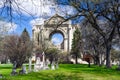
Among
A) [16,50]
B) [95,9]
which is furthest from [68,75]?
[16,50]

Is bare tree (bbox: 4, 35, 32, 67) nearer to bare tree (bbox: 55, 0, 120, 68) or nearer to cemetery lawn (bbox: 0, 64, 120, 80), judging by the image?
bare tree (bbox: 55, 0, 120, 68)

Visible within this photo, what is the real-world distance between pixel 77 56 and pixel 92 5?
8357 centimetres

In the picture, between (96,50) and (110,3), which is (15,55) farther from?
(110,3)

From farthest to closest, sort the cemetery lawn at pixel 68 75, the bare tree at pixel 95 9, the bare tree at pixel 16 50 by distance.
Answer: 1. the bare tree at pixel 16 50
2. the bare tree at pixel 95 9
3. the cemetery lawn at pixel 68 75

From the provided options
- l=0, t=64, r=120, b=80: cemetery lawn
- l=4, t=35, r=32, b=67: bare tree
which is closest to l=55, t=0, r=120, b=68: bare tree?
l=0, t=64, r=120, b=80: cemetery lawn

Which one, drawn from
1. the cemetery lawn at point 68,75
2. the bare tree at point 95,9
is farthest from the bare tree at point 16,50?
the cemetery lawn at point 68,75

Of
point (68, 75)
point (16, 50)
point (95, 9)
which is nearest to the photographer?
point (68, 75)

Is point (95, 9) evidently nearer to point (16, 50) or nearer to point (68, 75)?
point (68, 75)

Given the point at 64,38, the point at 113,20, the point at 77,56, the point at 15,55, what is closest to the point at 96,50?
the point at 15,55

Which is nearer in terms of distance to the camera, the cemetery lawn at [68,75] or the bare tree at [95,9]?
the cemetery lawn at [68,75]

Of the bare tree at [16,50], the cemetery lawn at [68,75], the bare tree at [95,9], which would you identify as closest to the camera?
the cemetery lawn at [68,75]

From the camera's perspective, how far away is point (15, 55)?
6088cm

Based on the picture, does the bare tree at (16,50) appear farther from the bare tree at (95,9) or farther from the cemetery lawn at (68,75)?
the cemetery lawn at (68,75)

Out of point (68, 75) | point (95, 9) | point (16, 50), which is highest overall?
point (95, 9)
